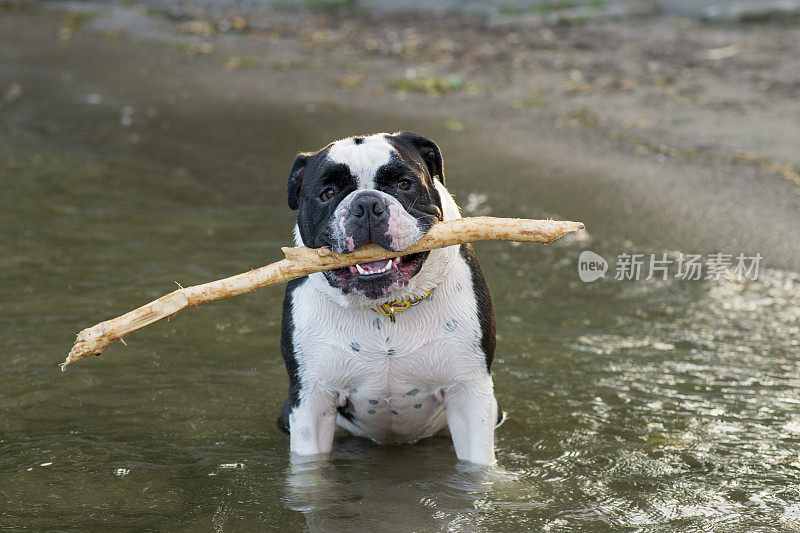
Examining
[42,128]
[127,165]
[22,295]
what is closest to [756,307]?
[22,295]

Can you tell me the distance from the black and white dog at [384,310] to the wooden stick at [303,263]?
0.19 feet

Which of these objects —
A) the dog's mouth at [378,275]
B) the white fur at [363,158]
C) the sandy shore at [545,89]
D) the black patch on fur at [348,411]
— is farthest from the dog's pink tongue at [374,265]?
the sandy shore at [545,89]

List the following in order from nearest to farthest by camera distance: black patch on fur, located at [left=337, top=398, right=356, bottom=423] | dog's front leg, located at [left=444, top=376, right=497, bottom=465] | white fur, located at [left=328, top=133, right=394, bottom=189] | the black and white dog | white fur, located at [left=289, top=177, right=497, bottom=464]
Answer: the black and white dog, white fur, located at [left=328, top=133, right=394, bottom=189], white fur, located at [left=289, top=177, right=497, bottom=464], dog's front leg, located at [left=444, top=376, right=497, bottom=465], black patch on fur, located at [left=337, top=398, right=356, bottom=423]

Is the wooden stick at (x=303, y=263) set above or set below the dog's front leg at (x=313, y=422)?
above

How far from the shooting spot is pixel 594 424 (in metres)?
4.82

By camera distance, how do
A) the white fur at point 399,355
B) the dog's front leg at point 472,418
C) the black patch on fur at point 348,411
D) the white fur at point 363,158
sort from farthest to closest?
the black patch on fur at point 348,411 → the dog's front leg at point 472,418 → the white fur at point 399,355 → the white fur at point 363,158

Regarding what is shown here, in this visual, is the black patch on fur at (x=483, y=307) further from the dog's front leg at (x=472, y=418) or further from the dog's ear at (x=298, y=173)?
the dog's ear at (x=298, y=173)

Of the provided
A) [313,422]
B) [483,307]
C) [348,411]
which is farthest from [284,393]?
[483,307]

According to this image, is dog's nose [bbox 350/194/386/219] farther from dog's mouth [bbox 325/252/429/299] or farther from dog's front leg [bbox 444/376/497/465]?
dog's front leg [bbox 444/376/497/465]

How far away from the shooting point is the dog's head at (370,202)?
351 cm

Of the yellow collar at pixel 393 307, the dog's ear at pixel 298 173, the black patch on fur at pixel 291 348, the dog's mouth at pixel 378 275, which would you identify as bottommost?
the black patch on fur at pixel 291 348

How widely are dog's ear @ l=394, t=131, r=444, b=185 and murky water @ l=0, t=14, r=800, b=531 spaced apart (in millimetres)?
1369

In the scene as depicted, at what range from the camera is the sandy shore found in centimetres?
787

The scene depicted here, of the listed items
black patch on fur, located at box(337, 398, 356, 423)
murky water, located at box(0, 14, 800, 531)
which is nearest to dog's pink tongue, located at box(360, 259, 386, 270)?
black patch on fur, located at box(337, 398, 356, 423)
